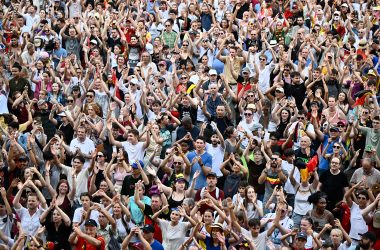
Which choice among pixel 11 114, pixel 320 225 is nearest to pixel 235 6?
pixel 11 114

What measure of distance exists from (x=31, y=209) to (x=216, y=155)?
3.31m

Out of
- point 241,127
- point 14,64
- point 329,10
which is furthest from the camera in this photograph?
point 329,10

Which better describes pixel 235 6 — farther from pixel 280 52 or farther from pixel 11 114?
pixel 11 114

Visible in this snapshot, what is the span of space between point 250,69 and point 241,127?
8.77 ft

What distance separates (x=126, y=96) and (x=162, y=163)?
238 centimetres

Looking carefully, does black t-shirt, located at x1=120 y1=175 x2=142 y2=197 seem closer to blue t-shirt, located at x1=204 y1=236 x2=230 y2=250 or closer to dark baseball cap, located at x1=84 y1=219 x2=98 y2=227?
dark baseball cap, located at x1=84 y1=219 x2=98 y2=227

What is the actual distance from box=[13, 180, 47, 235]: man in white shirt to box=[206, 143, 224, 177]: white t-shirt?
301 centimetres

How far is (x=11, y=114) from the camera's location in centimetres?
A: 1698

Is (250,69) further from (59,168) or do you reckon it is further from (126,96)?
(59,168)

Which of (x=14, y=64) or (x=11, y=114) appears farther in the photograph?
(x=14, y=64)

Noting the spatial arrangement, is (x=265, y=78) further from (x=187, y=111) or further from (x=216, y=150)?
(x=216, y=150)

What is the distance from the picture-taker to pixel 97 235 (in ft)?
44.5

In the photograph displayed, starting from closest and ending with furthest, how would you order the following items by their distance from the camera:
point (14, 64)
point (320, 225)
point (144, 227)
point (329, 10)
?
point (144, 227) → point (320, 225) → point (14, 64) → point (329, 10)

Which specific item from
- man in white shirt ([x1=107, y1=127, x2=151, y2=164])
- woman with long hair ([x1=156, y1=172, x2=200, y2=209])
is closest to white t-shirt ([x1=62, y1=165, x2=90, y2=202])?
man in white shirt ([x1=107, y1=127, x2=151, y2=164])
